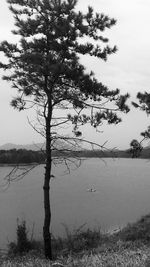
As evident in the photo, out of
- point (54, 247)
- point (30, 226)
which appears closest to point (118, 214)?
point (30, 226)

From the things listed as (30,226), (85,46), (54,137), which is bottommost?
(30,226)

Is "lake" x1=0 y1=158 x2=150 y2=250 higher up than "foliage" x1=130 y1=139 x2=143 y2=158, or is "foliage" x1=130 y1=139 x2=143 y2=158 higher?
"foliage" x1=130 y1=139 x2=143 y2=158

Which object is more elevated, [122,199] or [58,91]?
[58,91]

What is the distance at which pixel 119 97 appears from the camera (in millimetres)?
13094

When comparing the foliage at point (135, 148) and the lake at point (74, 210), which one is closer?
the foliage at point (135, 148)

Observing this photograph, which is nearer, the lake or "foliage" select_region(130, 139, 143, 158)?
"foliage" select_region(130, 139, 143, 158)

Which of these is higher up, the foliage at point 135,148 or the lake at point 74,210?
the foliage at point 135,148

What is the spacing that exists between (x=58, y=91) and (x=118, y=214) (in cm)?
2592

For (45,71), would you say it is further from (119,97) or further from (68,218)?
(68,218)

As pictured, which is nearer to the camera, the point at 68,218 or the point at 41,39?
the point at 41,39

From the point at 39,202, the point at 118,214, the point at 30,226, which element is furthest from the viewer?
the point at 39,202

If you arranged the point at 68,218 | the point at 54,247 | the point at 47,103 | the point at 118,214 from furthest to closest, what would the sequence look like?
the point at 118,214
the point at 68,218
the point at 54,247
the point at 47,103

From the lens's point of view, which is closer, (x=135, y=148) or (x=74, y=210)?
(x=135, y=148)

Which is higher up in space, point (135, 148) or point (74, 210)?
point (135, 148)
